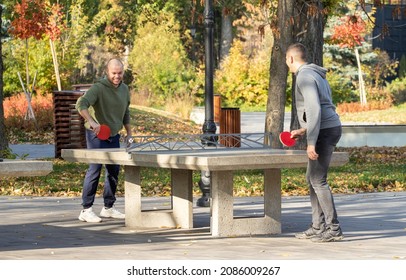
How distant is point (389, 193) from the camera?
57.4 ft

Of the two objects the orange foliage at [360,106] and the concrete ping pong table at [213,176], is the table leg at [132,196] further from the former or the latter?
the orange foliage at [360,106]

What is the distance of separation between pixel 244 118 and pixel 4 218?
28.5m

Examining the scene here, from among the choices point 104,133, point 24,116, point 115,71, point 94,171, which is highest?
point 115,71

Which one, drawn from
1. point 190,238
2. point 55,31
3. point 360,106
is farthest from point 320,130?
point 360,106

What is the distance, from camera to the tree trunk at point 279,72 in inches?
888

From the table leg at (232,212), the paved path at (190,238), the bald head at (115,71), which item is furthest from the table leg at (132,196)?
the table leg at (232,212)

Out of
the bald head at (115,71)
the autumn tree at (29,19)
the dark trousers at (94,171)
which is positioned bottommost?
the dark trousers at (94,171)

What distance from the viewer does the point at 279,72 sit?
905 inches

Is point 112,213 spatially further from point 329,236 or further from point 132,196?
point 329,236

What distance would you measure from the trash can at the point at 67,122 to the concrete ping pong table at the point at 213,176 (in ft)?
39.3

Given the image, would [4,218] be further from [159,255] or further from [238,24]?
[238,24]

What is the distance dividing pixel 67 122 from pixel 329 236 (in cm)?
1419

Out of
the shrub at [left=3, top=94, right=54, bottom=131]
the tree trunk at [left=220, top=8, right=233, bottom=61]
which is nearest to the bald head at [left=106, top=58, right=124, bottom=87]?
the shrub at [left=3, top=94, right=54, bottom=131]

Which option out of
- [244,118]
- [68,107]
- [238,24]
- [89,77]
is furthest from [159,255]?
[238,24]
